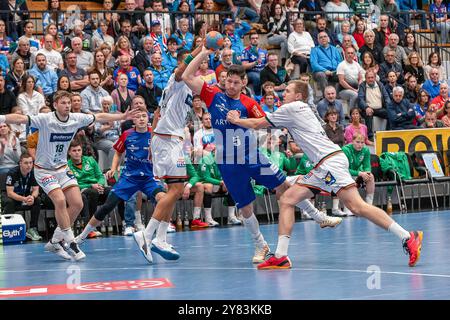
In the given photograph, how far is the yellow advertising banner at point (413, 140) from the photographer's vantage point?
2125cm

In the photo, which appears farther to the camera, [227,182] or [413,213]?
[413,213]

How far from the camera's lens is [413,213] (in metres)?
19.6

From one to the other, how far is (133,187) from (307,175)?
403cm

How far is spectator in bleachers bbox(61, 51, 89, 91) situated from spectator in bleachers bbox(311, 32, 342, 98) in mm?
5909

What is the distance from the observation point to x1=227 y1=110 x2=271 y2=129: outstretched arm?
11.3 meters

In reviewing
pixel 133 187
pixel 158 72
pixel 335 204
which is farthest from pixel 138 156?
pixel 158 72

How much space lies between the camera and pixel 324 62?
23.6 metres

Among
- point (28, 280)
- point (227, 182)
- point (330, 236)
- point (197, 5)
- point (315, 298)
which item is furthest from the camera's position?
point (197, 5)

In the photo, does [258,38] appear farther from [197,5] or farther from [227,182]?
[227,182]

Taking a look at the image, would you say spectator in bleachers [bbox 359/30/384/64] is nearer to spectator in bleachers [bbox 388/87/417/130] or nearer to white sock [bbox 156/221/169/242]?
spectator in bleachers [bbox 388/87/417/130]

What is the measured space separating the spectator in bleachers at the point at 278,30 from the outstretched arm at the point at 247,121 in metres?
13.0

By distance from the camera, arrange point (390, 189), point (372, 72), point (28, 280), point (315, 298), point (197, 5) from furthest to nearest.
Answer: point (197, 5)
point (372, 72)
point (390, 189)
point (28, 280)
point (315, 298)

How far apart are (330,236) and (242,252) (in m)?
2.38
